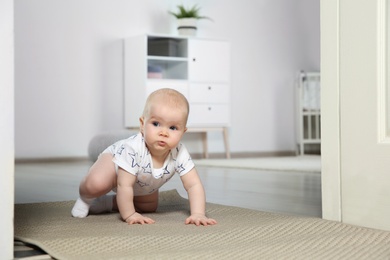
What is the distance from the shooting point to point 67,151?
4.68m

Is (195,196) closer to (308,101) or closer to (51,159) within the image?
(51,159)

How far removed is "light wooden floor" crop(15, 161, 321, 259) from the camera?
73.4 inches

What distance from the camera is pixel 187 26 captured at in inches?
196

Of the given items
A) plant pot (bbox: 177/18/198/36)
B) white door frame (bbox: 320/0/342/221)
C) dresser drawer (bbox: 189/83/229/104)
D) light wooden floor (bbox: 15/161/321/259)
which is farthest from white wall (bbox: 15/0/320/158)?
white door frame (bbox: 320/0/342/221)

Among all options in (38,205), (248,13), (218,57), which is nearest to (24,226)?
(38,205)

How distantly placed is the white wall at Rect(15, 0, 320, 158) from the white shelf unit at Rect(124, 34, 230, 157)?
0.19m

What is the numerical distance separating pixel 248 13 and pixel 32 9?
2027 millimetres

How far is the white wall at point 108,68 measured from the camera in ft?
14.9

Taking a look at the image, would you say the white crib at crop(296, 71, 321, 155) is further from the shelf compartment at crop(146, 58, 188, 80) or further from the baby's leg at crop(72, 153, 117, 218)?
the baby's leg at crop(72, 153, 117, 218)

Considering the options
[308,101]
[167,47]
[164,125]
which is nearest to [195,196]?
[164,125]
